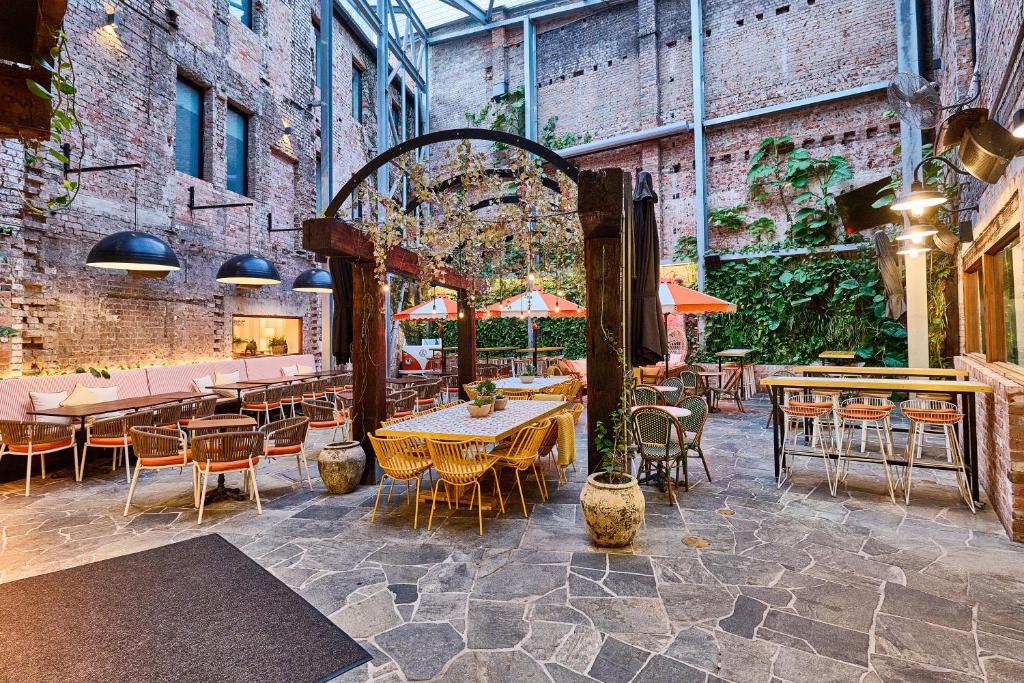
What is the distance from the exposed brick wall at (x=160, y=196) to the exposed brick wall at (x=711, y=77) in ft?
→ 22.0

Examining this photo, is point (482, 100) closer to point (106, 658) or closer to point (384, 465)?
point (384, 465)

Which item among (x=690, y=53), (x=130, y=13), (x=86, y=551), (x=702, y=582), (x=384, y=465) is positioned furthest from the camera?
(x=690, y=53)

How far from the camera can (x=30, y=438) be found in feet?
16.4

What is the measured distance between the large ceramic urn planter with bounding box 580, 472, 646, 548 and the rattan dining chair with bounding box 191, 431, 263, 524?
2.90m

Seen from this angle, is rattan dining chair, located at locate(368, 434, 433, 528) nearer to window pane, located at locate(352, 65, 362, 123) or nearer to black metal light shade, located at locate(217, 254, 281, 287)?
black metal light shade, located at locate(217, 254, 281, 287)

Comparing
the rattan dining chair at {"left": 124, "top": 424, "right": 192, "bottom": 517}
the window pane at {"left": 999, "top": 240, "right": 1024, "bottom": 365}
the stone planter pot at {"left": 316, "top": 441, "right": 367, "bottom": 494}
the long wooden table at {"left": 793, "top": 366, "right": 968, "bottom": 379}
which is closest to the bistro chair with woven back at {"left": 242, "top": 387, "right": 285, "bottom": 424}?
the rattan dining chair at {"left": 124, "top": 424, "right": 192, "bottom": 517}

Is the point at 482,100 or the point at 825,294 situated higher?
the point at 482,100

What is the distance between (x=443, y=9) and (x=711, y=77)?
8461mm

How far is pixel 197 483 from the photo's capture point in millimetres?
4340

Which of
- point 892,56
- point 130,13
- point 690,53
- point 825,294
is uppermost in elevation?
point 690,53

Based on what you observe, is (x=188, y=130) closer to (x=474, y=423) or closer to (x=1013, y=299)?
(x=474, y=423)

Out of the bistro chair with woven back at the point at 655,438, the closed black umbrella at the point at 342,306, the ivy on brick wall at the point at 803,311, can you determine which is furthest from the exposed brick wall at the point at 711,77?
the closed black umbrella at the point at 342,306

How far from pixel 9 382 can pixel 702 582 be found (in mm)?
7847

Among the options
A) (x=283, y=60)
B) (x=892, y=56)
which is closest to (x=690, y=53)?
(x=892, y=56)
